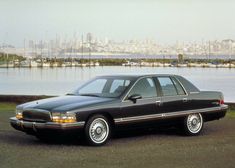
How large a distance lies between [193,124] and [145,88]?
1.56 meters

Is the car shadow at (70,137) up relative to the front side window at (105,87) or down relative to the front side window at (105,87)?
down

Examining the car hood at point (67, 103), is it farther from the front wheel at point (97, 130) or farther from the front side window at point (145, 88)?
the front side window at point (145, 88)

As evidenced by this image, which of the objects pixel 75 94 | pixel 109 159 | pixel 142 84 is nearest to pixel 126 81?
pixel 142 84

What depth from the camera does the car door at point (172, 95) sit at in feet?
41.2

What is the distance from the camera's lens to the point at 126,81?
12.4 meters

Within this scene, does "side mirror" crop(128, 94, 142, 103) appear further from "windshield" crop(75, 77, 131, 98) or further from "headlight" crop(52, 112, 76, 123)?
"headlight" crop(52, 112, 76, 123)

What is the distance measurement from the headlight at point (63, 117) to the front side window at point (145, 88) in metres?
1.60

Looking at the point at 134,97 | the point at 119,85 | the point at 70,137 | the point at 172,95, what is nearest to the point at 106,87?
the point at 119,85

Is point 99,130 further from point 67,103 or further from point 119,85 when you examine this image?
point 119,85

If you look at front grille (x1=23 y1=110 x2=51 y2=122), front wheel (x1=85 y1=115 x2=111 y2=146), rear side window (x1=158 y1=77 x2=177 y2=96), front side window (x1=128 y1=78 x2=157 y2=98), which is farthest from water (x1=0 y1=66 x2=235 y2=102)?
front grille (x1=23 y1=110 x2=51 y2=122)

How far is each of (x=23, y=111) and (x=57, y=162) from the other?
2458 mm

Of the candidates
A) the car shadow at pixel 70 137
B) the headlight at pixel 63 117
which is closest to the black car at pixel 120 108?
the headlight at pixel 63 117

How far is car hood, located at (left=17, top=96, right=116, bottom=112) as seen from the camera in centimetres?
1112

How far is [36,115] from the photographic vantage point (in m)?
11.2
